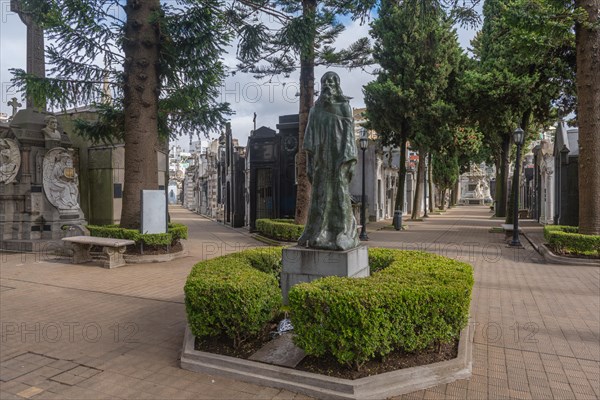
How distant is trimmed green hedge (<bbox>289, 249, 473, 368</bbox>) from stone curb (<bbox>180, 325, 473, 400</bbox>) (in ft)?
0.79

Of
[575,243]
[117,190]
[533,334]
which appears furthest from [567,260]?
[117,190]

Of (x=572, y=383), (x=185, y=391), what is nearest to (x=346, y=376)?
(x=185, y=391)

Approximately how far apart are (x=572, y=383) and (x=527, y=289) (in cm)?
443

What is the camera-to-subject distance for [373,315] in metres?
3.87

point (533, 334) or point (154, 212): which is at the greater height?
point (154, 212)

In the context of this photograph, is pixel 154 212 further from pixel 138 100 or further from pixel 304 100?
pixel 304 100

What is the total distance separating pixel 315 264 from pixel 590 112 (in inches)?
413

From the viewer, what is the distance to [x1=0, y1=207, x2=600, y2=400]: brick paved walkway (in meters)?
3.93

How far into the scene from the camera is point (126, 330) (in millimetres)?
5625

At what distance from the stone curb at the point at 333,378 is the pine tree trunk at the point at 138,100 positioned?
8600 mm

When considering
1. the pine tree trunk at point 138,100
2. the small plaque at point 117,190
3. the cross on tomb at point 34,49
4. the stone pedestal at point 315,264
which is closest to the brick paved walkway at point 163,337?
the stone pedestal at point 315,264

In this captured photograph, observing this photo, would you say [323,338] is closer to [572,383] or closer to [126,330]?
[572,383]

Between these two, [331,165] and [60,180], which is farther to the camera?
[60,180]

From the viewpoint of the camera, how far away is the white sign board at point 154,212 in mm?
11531
